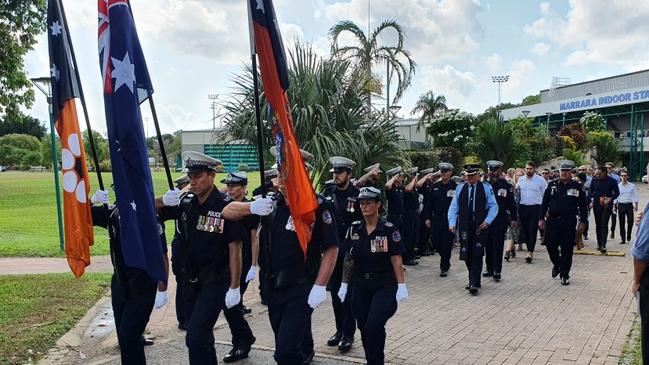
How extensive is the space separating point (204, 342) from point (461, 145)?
19.5 metres

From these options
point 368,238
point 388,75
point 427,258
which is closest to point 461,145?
point 388,75

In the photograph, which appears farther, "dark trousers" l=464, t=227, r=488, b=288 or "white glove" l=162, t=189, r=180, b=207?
"dark trousers" l=464, t=227, r=488, b=288

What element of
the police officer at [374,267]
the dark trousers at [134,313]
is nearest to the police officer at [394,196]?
the police officer at [374,267]

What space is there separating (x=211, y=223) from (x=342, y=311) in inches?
86.9

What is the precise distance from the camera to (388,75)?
58.3 ft

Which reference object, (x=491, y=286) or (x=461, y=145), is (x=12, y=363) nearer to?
(x=491, y=286)

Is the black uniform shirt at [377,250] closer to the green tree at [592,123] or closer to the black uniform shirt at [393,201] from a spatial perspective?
the black uniform shirt at [393,201]

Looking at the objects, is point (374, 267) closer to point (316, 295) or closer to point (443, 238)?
point (316, 295)

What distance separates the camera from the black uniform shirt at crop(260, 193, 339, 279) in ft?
15.2

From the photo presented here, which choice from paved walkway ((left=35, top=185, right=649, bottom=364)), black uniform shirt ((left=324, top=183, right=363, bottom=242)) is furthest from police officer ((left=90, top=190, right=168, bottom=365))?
black uniform shirt ((left=324, top=183, right=363, bottom=242))

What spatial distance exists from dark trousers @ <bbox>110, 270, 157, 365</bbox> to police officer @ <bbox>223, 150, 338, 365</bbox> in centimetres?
89

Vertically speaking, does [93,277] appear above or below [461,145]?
below

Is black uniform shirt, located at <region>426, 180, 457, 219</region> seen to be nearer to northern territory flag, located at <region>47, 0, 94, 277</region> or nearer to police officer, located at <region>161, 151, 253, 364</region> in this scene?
police officer, located at <region>161, 151, 253, 364</region>

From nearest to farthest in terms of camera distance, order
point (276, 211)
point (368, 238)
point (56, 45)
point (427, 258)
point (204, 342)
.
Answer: point (204, 342) → point (276, 211) → point (368, 238) → point (56, 45) → point (427, 258)
